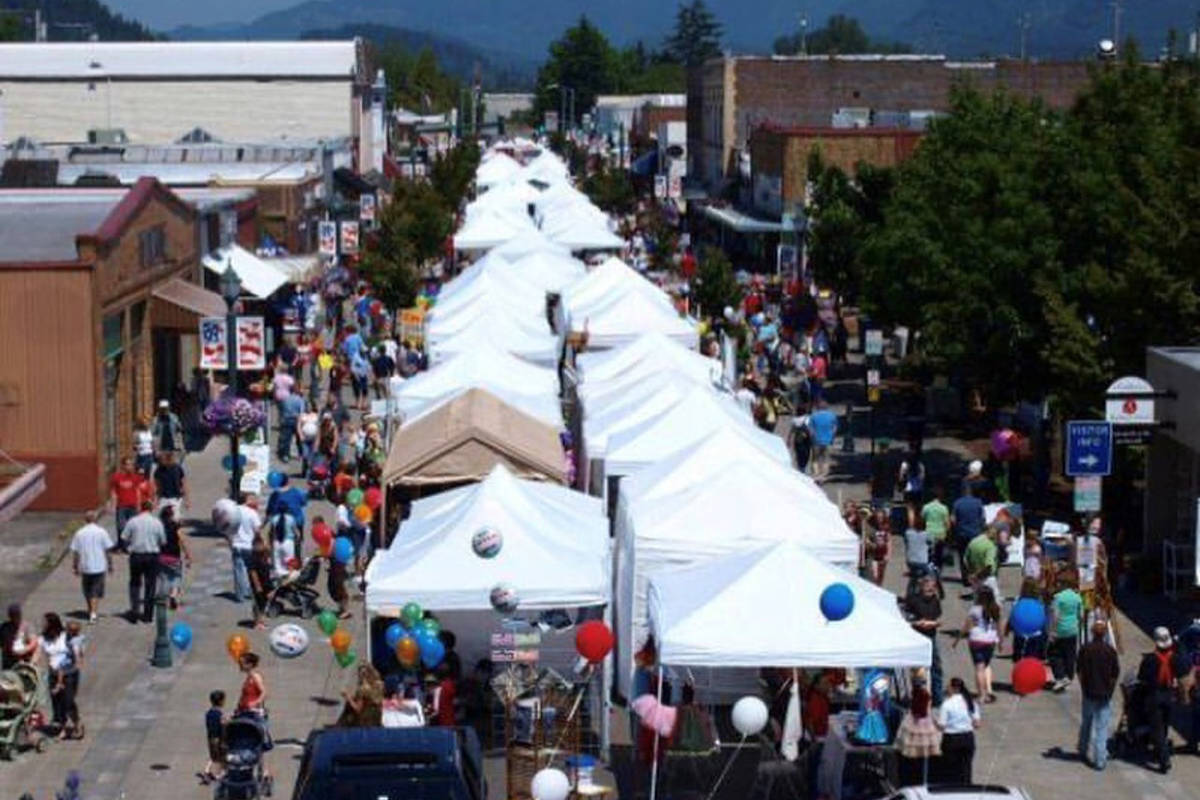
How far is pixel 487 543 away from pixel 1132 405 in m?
9.37

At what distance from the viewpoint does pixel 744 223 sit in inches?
2943

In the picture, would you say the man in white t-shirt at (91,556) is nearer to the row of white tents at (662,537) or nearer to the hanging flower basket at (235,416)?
the row of white tents at (662,537)

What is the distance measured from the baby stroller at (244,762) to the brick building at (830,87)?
74115mm

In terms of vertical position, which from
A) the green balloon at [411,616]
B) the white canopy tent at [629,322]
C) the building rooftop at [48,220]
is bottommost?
the green balloon at [411,616]

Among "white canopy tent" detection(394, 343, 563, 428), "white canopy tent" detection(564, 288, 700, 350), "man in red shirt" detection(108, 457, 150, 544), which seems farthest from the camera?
"white canopy tent" detection(564, 288, 700, 350)

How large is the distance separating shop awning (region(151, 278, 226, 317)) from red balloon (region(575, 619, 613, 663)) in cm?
2063

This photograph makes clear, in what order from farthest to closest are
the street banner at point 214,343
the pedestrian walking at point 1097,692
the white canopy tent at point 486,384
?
the street banner at point 214,343 → the white canopy tent at point 486,384 → the pedestrian walking at point 1097,692

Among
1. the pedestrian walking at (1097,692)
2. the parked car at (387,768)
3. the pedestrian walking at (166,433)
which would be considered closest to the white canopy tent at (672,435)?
the pedestrian walking at (1097,692)

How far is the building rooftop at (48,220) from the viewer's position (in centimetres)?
3350

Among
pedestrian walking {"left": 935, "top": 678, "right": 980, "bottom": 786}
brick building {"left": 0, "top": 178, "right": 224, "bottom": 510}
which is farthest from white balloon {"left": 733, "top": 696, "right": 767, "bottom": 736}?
brick building {"left": 0, "top": 178, "right": 224, "bottom": 510}

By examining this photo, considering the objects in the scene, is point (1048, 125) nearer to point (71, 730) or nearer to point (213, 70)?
point (71, 730)

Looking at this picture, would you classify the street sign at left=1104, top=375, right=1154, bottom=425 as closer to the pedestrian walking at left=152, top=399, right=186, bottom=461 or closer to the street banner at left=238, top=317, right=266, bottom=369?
the street banner at left=238, top=317, right=266, bottom=369

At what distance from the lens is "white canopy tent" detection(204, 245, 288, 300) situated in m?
45.7

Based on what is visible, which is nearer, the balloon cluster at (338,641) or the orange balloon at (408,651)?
the orange balloon at (408,651)
